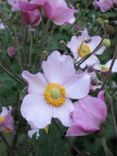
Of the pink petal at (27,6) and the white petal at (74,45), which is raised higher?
the pink petal at (27,6)

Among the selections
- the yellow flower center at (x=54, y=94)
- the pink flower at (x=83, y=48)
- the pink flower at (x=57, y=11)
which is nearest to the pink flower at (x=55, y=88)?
the yellow flower center at (x=54, y=94)

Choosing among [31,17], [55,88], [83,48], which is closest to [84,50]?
[83,48]

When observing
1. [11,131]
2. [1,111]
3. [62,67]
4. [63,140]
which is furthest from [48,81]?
[1,111]

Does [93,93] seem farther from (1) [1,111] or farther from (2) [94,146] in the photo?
(1) [1,111]

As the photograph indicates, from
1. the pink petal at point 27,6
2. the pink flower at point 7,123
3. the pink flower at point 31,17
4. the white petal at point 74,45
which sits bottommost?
the pink flower at point 7,123

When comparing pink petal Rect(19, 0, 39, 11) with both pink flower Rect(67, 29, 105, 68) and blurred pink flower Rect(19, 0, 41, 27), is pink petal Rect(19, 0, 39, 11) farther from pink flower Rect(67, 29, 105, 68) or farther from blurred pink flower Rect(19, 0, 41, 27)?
pink flower Rect(67, 29, 105, 68)

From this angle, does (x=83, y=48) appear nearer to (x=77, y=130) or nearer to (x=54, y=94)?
(x=54, y=94)

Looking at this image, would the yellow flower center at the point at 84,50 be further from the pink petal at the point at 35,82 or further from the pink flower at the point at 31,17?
the pink petal at the point at 35,82

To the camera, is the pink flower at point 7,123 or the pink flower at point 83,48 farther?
the pink flower at point 83,48

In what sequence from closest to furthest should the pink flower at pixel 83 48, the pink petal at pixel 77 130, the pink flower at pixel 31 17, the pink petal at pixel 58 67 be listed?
1. the pink petal at pixel 77 130
2. the pink petal at pixel 58 67
3. the pink flower at pixel 31 17
4. the pink flower at pixel 83 48
